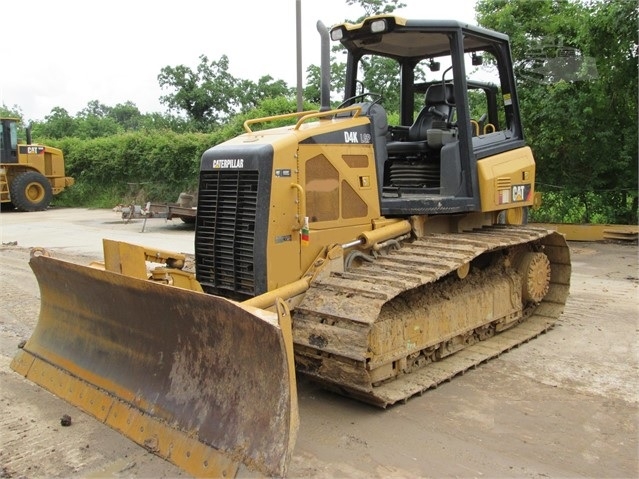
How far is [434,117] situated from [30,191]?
61.7 ft

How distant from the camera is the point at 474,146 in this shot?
5.89m

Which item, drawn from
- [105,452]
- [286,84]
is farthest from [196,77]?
[105,452]

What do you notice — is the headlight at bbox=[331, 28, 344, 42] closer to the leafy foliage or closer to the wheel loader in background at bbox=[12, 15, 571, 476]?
the wheel loader in background at bbox=[12, 15, 571, 476]

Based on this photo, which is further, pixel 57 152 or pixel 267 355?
pixel 57 152

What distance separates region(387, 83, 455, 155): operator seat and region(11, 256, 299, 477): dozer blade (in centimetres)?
293

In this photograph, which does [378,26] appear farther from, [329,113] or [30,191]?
[30,191]

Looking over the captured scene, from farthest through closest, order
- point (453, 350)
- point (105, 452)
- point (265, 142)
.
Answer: point (453, 350)
point (265, 142)
point (105, 452)

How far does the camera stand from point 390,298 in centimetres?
423

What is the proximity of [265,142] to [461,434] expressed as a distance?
2469mm

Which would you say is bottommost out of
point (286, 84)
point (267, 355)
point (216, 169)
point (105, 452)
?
point (105, 452)

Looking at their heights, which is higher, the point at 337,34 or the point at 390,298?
the point at 337,34

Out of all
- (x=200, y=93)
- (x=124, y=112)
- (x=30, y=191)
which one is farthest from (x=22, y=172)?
(x=124, y=112)

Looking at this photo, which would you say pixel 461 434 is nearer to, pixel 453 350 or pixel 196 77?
pixel 453 350

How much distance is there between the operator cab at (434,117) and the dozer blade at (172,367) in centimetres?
216
